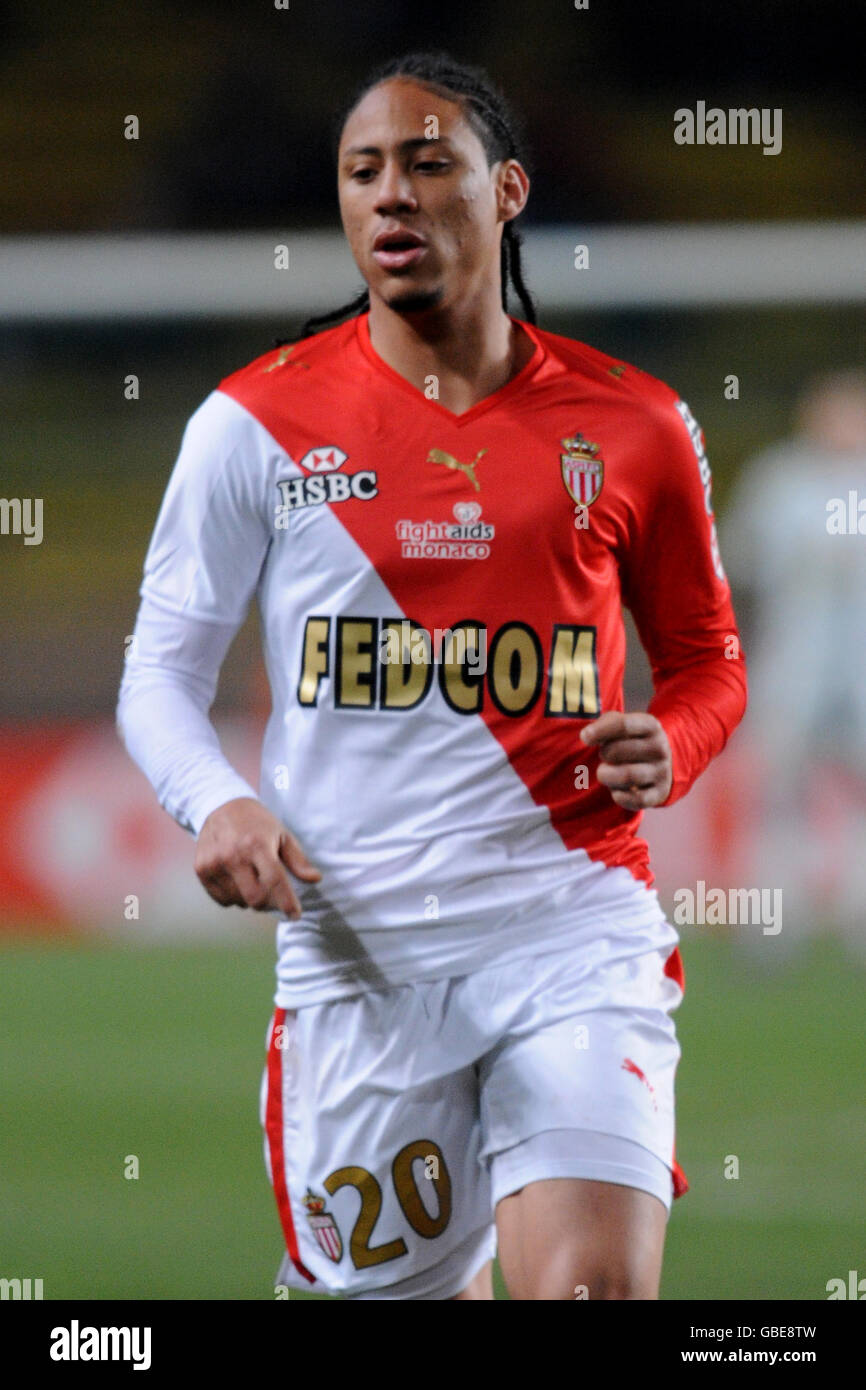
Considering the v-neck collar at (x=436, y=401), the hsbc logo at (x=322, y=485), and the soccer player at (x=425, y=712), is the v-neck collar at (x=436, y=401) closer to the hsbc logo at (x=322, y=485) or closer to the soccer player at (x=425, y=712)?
the soccer player at (x=425, y=712)

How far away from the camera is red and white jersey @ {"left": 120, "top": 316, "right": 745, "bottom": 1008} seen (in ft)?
8.61

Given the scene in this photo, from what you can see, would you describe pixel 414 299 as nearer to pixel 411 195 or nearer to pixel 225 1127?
pixel 411 195

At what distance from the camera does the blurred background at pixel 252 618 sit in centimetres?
471

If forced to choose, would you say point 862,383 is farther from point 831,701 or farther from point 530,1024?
point 530,1024

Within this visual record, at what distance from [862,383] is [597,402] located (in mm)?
7196

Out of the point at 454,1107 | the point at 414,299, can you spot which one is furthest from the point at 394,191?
the point at 454,1107

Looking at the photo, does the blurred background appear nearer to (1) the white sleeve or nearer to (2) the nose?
(1) the white sleeve

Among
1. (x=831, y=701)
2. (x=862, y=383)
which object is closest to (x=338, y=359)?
(x=831, y=701)

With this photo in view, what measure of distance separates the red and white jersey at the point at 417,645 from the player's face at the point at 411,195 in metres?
0.16

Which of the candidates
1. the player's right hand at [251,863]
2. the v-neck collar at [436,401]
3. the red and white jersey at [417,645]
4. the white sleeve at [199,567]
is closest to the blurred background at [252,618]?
the red and white jersey at [417,645]

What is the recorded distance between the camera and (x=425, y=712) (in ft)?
8.66

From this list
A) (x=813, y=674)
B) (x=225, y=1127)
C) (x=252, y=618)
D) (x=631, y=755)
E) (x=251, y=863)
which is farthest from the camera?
(x=252, y=618)

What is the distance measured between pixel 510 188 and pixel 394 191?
0.32 m

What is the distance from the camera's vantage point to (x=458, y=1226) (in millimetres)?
2672
